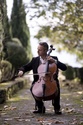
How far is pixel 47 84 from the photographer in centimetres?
577

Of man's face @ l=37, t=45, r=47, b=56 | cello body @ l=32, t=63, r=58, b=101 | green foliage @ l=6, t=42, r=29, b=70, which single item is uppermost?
man's face @ l=37, t=45, r=47, b=56

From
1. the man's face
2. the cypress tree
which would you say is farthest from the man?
the cypress tree

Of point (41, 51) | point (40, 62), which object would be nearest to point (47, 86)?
point (40, 62)

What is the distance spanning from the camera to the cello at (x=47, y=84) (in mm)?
5781

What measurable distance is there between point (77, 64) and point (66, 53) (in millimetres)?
1036

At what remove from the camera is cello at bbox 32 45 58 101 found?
5781 millimetres

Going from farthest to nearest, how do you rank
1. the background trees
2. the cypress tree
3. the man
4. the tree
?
the cypress tree < the tree < the background trees < the man

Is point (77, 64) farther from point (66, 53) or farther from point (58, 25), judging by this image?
point (58, 25)

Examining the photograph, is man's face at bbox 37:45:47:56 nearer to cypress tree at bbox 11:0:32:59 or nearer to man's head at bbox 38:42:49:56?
man's head at bbox 38:42:49:56

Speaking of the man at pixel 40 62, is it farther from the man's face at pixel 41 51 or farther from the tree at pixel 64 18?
the tree at pixel 64 18

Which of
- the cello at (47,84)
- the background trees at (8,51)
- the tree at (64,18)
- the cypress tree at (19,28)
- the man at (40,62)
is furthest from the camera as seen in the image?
the cypress tree at (19,28)

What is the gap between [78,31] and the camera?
1500 centimetres

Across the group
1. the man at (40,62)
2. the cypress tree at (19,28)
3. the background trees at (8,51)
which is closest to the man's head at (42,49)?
the man at (40,62)

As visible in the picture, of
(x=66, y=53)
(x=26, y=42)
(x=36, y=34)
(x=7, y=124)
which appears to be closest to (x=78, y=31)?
(x=36, y=34)
